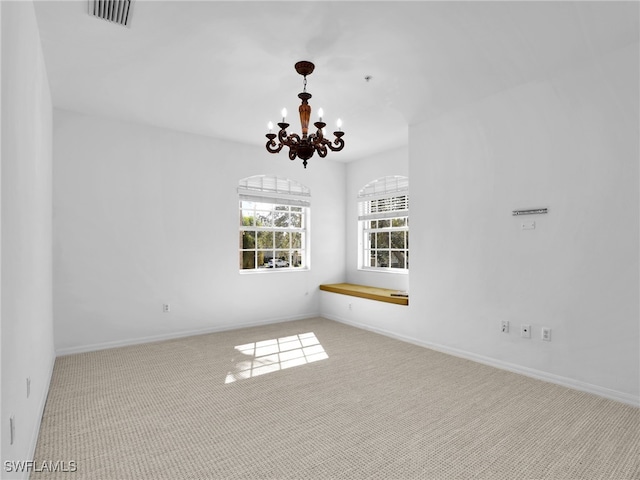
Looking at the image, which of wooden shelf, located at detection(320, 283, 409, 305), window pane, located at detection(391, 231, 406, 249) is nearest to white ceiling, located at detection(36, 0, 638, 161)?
window pane, located at detection(391, 231, 406, 249)

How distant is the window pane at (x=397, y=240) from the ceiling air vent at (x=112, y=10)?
4262 mm

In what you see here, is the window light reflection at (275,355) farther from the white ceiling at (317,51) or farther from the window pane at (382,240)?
the white ceiling at (317,51)

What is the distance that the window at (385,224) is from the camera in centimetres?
571

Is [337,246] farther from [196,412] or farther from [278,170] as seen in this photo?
[196,412]

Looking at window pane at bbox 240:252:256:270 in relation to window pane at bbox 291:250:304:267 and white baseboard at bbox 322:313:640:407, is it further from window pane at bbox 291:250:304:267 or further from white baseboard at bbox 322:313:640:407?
white baseboard at bbox 322:313:640:407

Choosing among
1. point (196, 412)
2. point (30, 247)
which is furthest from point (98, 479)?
point (30, 247)

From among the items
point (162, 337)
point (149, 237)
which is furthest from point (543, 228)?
point (162, 337)

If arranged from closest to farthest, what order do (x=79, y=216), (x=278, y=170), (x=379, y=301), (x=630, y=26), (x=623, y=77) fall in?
Answer: (x=630, y=26)
(x=623, y=77)
(x=79, y=216)
(x=379, y=301)
(x=278, y=170)

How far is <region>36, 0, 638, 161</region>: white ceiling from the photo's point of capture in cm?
246

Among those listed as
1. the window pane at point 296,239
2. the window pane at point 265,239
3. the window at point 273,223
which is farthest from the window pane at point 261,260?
Result: the window pane at point 296,239

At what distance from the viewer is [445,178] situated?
4.27 m

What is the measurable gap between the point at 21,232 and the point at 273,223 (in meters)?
3.93

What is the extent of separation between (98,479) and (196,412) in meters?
0.82

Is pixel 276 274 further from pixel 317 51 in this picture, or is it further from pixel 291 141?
pixel 317 51
